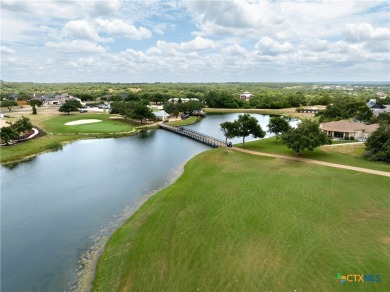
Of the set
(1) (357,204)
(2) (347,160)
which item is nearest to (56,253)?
(1) (357,204)

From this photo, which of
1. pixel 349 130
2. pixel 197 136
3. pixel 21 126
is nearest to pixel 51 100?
pixel 21 126

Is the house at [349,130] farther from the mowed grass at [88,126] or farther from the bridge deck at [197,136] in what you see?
the mowed grass at [88,126]

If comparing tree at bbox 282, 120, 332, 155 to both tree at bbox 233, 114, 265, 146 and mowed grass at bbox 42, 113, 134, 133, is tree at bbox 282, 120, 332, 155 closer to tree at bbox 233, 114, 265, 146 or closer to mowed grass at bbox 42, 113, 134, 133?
tree at bbox 233, 114, 265, 146

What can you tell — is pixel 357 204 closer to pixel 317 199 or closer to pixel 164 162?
pixel 317 199

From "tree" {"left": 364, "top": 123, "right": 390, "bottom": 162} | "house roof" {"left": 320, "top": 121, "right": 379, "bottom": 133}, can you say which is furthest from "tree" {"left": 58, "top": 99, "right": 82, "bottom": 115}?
"tree" {"left": 364, "top": 123, "right": 390, "bottom": 162}

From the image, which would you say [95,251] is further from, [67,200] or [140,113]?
[140,113]

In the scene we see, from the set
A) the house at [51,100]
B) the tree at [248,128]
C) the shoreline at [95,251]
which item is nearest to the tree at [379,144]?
the tree at [248,128]
